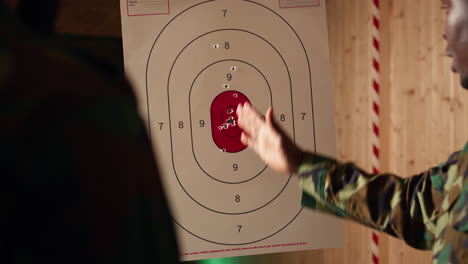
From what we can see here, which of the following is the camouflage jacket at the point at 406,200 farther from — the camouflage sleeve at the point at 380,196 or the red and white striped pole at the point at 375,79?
the red and white striped pole at the point at 375,79

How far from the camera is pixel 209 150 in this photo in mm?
1729

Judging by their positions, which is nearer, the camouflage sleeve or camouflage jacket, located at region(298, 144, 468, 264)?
camouflage jacket, located at region(298, 144, 468, 264)

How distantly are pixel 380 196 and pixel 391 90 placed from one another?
112 centimetres

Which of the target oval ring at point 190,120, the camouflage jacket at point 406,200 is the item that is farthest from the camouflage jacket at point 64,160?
the target oval ring at point 190,120

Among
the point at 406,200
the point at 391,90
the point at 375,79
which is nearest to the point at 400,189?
the point at 406,200

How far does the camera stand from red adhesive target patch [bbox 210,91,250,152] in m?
1.74

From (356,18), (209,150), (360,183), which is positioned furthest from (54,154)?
(356,18)

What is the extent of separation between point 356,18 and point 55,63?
2003 millimetres

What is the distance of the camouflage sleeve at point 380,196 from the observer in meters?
1.03

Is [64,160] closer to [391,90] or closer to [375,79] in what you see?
[375,79]

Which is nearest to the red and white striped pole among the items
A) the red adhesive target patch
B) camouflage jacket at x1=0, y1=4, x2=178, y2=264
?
the red adhesive target patch

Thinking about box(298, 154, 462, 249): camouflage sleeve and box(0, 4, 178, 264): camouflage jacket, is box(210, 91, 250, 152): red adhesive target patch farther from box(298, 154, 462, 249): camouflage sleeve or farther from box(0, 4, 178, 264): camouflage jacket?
box(0, 4, 178, 264): camouflage jacket

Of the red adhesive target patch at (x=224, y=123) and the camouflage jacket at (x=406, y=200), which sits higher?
the red adhesive target patch at (x=224, y=123)

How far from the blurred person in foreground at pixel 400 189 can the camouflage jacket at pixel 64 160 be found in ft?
2.21
